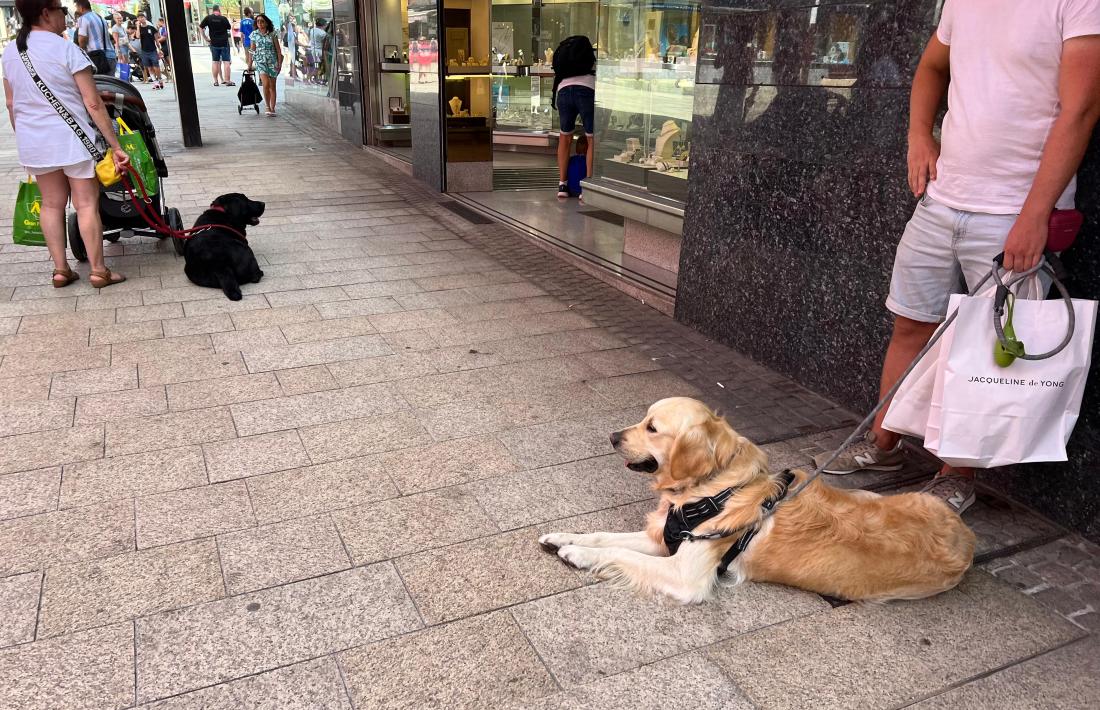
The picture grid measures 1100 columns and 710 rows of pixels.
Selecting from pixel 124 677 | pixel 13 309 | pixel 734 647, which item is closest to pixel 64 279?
pixel 13 309

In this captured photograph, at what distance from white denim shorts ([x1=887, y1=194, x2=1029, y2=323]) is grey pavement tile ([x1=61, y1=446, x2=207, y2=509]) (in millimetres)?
3145

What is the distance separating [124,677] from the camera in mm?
2318

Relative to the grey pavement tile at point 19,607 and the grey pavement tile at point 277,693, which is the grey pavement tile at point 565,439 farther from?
the grey pavement tile at point 19,607

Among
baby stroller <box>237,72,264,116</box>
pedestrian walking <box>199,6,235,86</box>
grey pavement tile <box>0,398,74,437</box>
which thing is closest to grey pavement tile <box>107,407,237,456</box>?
grey pavement tile <box>0,398,74,437</box>

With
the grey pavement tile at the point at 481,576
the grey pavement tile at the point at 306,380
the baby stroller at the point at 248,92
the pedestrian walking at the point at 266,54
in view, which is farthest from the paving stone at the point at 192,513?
the pedestrian walking at the point at 266,54

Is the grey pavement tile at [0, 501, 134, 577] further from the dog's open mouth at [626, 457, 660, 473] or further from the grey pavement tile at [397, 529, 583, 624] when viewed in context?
the dog's open mouth at [626, 457, 660, 473]

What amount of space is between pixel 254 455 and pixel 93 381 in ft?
4.70

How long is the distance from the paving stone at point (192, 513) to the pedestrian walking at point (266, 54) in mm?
17166

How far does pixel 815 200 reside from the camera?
4.25 meters

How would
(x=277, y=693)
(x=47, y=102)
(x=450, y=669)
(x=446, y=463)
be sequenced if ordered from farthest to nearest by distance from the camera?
(x=47, y=102), (x=446, y=463), (x=450, y=669), (x=277, y=693)

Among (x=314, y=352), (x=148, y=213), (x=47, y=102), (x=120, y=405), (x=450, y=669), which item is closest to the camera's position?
(x=450, y=669)

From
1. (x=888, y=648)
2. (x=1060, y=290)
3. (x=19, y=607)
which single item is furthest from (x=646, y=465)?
(x=19, y=607)

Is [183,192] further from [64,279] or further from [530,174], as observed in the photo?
[530,174]

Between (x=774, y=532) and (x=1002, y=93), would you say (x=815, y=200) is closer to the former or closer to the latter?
(x=1002, y=93)
